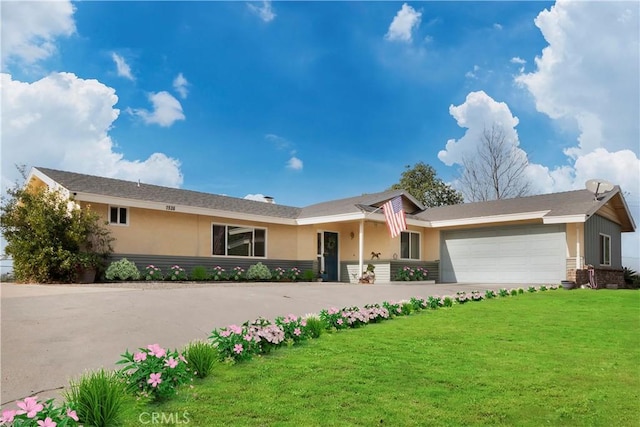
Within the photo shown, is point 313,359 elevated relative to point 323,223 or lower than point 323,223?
lower

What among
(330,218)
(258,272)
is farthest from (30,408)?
(330,218)

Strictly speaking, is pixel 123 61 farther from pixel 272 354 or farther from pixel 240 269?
pixel 272 354

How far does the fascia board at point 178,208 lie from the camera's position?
15.2m

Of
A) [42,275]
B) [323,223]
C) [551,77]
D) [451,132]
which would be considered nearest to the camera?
[42,275]

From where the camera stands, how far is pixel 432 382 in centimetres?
433

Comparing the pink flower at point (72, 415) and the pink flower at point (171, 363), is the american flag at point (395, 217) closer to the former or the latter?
the pink flower at point (171, 363)

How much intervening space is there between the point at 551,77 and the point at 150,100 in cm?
1449

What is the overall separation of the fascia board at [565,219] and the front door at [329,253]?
940cm

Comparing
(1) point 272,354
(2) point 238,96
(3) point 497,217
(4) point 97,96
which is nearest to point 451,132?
(3) point 497,217

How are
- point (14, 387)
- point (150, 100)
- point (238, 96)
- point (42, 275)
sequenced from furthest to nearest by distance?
point (238, 96), point (150, 100), point (42, 275), point (14, 387)

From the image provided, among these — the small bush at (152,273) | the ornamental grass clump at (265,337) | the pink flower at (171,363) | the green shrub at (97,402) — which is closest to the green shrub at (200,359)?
the pink flower at (171,363)

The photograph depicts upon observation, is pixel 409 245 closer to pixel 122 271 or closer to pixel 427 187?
pixel 122 271

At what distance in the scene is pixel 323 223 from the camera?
21.7 meters

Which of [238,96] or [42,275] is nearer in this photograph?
[42,275]
